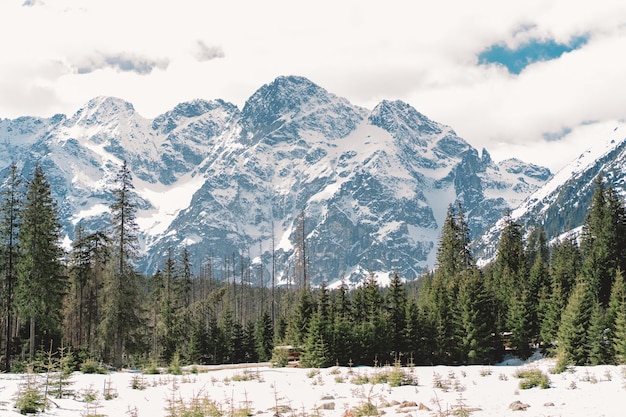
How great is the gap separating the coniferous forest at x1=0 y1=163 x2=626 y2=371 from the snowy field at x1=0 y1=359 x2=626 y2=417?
7.47 metres

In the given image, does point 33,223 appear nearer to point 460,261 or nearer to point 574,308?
point 574,308

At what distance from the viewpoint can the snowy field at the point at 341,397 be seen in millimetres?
17859

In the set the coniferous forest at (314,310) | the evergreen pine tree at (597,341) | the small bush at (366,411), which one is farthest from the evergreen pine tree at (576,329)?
the small bush at (366,411)

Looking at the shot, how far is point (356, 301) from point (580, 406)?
138ft

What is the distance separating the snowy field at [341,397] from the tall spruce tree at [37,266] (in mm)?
15110

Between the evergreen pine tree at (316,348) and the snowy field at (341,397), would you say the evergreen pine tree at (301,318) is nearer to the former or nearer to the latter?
the evergreen pine tree at (316,348)

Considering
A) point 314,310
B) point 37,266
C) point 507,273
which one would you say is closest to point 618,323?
point 314,310

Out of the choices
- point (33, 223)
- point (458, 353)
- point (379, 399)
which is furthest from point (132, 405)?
point (458, 353)

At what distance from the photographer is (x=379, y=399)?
2053 cm

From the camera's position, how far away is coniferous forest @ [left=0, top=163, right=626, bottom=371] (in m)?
42.7

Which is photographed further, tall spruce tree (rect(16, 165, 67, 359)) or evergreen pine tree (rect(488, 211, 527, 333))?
evergreen pine tree (rect(488, 211, 527, 333))

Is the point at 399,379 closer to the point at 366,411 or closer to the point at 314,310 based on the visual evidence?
the point at 366,411

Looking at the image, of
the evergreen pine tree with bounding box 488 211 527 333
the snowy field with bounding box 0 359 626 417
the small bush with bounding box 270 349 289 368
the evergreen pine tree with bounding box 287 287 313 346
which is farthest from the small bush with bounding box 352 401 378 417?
the evergreen pine tree with bounding box 488 211 527 333

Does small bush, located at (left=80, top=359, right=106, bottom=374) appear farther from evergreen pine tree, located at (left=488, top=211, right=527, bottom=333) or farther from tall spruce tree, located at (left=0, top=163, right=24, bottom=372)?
evergreen pine tree, located at (left=488, top=211, right=527, bottom=333)
